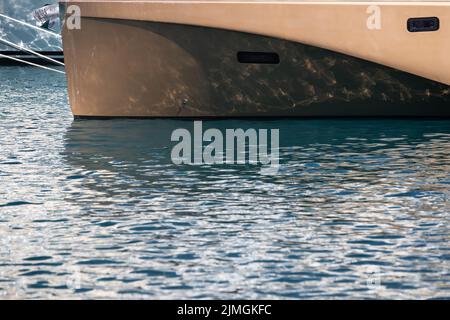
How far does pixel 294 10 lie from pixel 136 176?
5408 millimetres

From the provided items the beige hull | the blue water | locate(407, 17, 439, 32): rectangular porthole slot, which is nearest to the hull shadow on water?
the blue water

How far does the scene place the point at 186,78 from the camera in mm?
20531

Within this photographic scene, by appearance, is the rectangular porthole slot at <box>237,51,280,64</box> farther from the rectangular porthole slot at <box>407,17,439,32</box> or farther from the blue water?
the rectangular porthole slot at <box>407,17,439,32</box>

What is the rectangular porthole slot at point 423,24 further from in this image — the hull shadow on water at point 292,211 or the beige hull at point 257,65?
the hull shadow on water at point 292,211

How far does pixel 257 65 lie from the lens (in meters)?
20.3

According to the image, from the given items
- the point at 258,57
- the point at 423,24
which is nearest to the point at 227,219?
the point at 258,57

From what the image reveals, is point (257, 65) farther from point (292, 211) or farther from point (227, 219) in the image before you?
point (227, 219)

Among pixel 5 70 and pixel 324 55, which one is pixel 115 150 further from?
pixel 5 70

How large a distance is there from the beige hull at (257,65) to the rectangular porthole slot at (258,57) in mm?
64

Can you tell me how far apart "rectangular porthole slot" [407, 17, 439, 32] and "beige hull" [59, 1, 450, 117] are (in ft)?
0.24

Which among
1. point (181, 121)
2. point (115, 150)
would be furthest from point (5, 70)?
point (115, 150)

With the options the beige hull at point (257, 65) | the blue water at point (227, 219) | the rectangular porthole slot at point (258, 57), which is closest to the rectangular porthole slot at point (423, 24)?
the beige hull at point (257, 65)

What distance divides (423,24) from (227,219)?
8.40m
